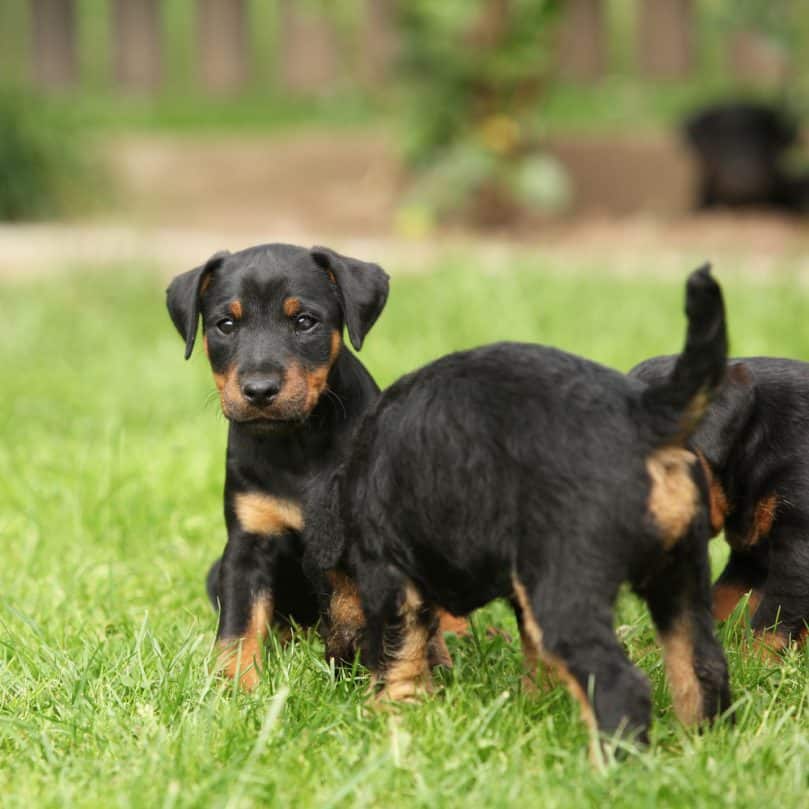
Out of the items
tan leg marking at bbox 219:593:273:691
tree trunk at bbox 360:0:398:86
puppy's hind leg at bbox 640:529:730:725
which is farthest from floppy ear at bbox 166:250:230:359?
tree trunk at bbox 360:0:398:86

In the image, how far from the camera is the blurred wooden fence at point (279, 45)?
1451 centimetres

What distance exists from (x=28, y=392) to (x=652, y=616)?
178 inches

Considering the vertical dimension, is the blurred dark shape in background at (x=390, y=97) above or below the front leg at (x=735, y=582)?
above

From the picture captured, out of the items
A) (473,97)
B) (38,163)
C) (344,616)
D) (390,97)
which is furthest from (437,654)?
(390,97)

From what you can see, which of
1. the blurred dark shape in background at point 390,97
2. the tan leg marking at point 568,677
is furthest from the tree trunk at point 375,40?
the tan leg marking at point 568,677

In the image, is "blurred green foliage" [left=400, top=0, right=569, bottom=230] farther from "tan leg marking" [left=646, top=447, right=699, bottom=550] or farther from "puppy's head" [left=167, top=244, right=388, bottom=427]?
"tan leg marking" [left=646, top=447, right=699, bottom=550]

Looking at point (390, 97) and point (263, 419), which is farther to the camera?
point (390, 97)

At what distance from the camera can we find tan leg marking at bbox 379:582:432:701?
3.23 meters

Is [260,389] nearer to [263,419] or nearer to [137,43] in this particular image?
[263,419]

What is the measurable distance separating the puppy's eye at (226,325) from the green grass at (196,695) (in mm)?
424

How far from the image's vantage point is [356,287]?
3900 millimetres

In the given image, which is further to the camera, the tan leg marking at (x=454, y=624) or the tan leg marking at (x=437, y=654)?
the tan leg marking at (x=454, y=624)

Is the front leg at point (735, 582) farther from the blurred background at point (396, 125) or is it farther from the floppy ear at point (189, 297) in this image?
the blurred background at point (396, 125)

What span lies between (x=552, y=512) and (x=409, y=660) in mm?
641
